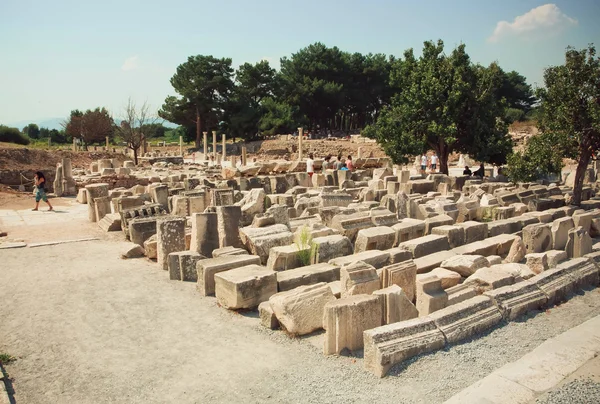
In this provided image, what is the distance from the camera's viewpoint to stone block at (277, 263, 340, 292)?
6949mm

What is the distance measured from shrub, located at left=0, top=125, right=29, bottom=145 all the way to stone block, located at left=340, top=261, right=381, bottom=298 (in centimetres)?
4670

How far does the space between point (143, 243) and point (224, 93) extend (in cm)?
4088

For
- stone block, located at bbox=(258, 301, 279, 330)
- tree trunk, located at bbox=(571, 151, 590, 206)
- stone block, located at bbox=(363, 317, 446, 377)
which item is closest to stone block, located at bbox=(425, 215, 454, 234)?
stone block, located at bbox=(363, 317, 446, 377)

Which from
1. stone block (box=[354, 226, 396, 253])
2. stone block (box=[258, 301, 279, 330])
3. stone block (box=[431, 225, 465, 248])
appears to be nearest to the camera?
stone block (box=[258, 301, 279, 330])

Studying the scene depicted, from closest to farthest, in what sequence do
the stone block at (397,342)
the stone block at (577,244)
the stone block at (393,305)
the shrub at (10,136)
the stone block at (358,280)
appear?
the stone block at (397,342)
the stone block at (393,305)
the stone block at (358,280)
the stone block at (577,244)
the shrub at (10,136)

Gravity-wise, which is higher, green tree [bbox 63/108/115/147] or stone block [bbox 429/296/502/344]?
green tree [bbox 63/108/115/147]

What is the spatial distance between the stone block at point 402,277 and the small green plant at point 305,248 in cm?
177

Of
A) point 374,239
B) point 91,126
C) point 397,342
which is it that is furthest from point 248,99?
point 397,342

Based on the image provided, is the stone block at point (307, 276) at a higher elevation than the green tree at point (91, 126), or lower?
lower

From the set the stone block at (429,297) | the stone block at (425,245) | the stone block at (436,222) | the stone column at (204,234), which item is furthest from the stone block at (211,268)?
the stone block at (436,222)

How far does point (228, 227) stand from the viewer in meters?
8.97

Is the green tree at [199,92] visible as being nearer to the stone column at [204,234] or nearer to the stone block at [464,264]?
the stone column at [204,234]

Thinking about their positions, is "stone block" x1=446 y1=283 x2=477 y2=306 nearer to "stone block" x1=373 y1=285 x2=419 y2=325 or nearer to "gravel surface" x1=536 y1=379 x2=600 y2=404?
"stone block" x1=373 y1=285 x2=419 y2=325

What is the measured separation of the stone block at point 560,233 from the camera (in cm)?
970
